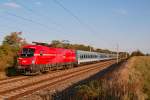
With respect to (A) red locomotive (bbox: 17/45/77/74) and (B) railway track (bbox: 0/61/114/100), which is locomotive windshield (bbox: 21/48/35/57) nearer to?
(A) red locomotive (bbox: 17/45/77/74)

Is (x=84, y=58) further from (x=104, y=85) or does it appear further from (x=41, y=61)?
(x=104, y=85)

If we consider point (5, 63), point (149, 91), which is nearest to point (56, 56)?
point (5, 63)

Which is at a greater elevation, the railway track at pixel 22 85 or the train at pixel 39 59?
the train at pixel 39 59

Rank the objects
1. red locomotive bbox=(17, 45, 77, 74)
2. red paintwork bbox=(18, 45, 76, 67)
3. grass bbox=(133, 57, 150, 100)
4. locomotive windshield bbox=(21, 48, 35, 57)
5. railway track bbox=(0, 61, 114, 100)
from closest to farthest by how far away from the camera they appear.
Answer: railway track bbox=(0, 61, 114, 100) < grass bbox=(133, 57, 150, 100) < red locomotive bbox=(17, 45, 77, 74) < red paintwork bbox=(18, 45, 76, 67) < locomotive windshield bbox=(21, 48, 35, 57)

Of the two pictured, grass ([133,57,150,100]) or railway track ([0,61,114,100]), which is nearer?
railway track ([0,61,114,100])

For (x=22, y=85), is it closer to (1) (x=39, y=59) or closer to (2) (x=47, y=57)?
(1) (x=39, y=59)

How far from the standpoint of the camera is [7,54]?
31.1 meters

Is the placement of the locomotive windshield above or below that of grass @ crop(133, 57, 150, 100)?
above

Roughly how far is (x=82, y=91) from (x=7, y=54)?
19792mm

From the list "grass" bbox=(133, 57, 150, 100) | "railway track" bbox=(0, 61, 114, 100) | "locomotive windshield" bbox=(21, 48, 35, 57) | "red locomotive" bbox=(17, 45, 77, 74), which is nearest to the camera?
"railway track" bbox=(0, 61, 114, 100)

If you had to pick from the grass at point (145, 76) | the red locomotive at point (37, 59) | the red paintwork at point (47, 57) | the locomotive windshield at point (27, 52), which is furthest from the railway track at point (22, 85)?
the grass at point (145, 76)

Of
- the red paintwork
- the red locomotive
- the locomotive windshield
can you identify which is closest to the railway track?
the red locomotive

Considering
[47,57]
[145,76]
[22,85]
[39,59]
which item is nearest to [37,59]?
[39,59]

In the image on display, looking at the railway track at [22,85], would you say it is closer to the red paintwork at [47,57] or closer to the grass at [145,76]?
the red paintwork at [47,57]
